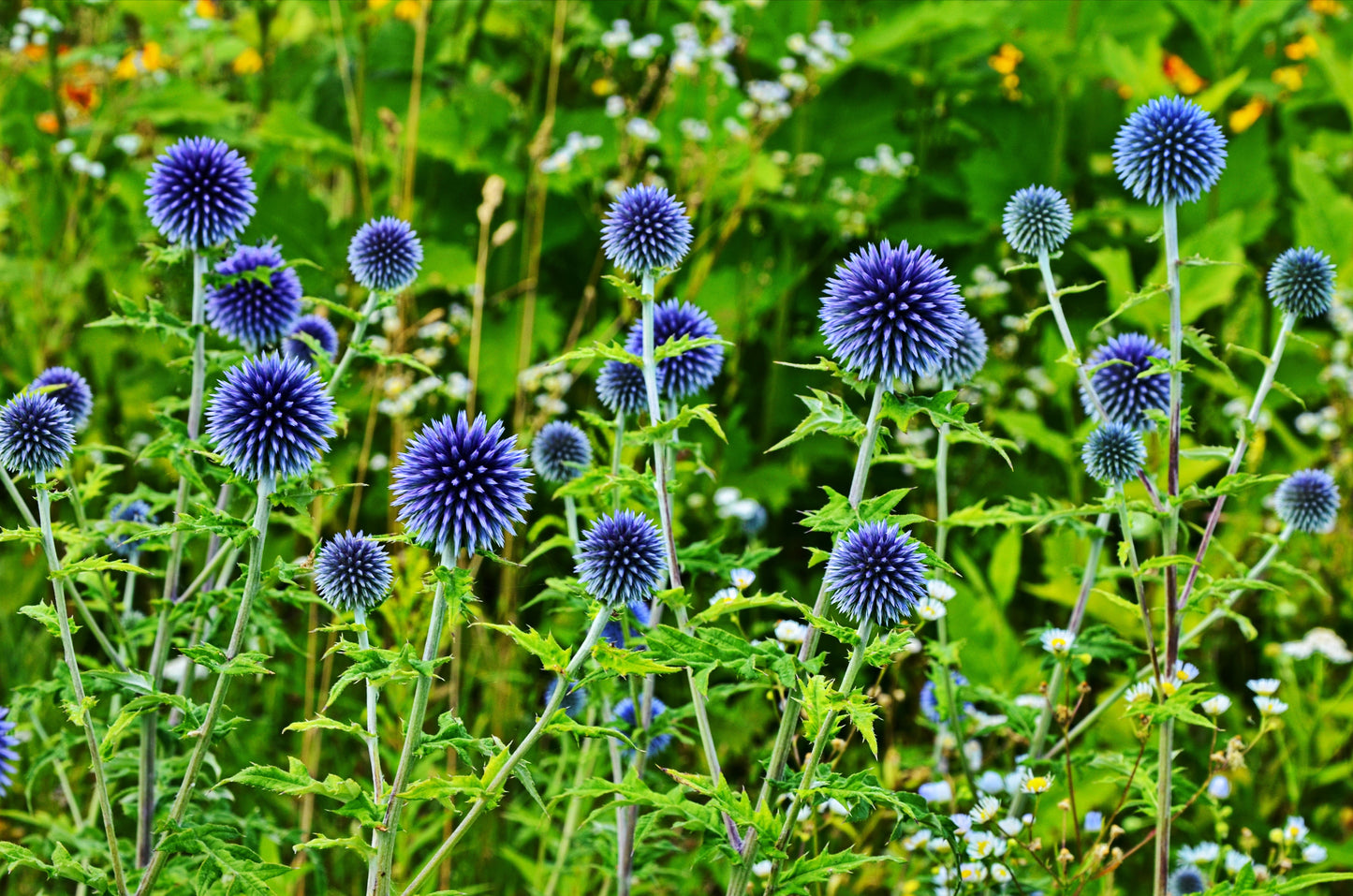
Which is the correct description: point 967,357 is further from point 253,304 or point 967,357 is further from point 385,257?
point 253,304

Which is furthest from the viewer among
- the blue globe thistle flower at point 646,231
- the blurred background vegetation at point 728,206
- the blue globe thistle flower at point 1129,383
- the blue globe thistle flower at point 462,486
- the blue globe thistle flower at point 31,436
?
the blurred background vegetation at point 728,206

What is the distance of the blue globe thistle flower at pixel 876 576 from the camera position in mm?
2137

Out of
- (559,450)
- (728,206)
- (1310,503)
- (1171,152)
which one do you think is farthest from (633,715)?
(728,206)

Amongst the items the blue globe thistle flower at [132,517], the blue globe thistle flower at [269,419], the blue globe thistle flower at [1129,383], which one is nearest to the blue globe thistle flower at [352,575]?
the blue globe thistle flower at [269,419]

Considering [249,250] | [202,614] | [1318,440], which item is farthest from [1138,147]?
[1318,440]

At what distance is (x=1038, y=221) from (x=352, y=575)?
1801mm

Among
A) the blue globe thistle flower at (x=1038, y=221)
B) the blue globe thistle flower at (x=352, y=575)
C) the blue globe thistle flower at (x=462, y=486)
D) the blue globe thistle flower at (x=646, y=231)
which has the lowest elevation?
the blue globe thistle flower at (x=352, y=575)

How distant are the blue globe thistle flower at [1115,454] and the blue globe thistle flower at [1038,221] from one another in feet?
1.54

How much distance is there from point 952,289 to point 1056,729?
2116mm

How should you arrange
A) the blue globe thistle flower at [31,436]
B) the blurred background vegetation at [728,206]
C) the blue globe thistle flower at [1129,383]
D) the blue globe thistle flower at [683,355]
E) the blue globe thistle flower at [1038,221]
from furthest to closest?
the blurred background vegetation at [728,206]
the blue globe thistle flower at [1129,383]
the blue globe thistle flower at [683,355]
the blue globe thistle flower at [1038,221]
the blue globe thistle flower at [31,436]

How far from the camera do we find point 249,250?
2875mm

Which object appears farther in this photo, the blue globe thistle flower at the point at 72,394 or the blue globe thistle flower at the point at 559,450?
the blue globe thistle flower at the point at 559,450

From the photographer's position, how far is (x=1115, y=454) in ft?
8.78

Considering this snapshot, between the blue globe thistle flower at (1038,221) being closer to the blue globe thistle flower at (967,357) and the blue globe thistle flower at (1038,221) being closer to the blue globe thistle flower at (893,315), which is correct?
the blue globe thistle flower at (967,357)
